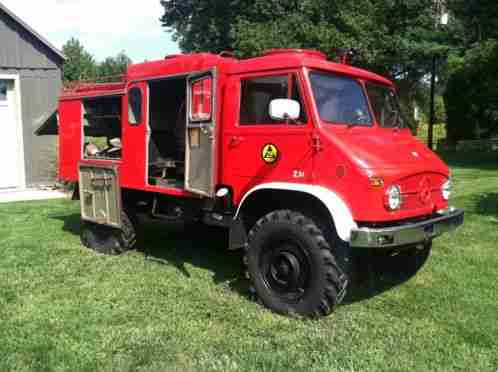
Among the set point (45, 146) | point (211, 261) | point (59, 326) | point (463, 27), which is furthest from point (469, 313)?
point (463, 27)

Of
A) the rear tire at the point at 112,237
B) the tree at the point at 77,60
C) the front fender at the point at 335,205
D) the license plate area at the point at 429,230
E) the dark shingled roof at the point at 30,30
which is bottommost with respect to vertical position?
the rear tire at the point at 112,237

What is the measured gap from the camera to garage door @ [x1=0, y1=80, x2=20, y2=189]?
42.4ft

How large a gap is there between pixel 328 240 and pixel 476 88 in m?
19.5

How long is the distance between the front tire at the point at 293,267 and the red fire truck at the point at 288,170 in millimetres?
10

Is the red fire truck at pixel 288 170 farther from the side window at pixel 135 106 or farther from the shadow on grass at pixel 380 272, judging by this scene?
the shadow on grass at pixel 380 272

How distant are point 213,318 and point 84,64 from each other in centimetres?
6252

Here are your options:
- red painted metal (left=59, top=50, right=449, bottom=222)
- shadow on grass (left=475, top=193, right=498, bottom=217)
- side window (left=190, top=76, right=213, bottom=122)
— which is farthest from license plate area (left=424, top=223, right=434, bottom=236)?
shadow on grass (left=475, top=193, right=498, bottom=217)

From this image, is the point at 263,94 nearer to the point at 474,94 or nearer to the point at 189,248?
the point at 189,248

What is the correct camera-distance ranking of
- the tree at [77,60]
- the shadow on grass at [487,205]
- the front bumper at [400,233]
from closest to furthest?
the front bumper at [400,233] → the shadow on grass at [487,205] → the tree at [77,60]

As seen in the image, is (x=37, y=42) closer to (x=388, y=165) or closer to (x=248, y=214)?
(x=248, y=214)

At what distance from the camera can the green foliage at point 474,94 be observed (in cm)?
1892

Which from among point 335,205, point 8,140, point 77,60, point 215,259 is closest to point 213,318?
point 335,205

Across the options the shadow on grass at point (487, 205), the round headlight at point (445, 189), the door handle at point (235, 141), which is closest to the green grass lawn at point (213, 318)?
the round headlight at point (445, 189)

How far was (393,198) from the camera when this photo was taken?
4.34 m
